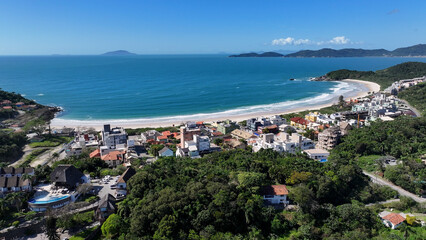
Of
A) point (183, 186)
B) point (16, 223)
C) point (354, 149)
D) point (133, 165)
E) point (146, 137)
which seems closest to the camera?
point (16, 223)

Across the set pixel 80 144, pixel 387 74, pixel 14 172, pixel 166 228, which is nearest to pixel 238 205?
pixel 166 228

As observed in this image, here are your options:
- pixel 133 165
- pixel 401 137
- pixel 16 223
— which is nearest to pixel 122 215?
pixel 16 223

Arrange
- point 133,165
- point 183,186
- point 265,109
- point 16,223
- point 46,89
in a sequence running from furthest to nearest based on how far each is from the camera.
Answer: point 46,89
point 265,109
point 133,165
point 183,186
point 16,223

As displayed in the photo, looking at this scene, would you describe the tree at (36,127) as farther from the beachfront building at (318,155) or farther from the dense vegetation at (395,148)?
the dense vegetation at (395,148)

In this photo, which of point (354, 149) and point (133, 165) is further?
point (354, 149)

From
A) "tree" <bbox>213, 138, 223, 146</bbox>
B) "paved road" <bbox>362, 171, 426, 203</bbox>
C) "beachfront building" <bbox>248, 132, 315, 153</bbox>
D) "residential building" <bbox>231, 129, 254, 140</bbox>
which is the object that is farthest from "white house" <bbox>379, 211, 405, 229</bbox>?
"tree" <bbox>213, 138, 223, 146</bbox>

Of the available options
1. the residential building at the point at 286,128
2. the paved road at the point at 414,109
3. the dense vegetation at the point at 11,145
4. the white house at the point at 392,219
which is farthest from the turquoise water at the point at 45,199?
the paved road at the point at 414,109

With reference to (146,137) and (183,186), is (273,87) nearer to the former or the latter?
(146,137)
